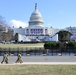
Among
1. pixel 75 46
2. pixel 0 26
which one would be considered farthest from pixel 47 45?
pixel 0 26

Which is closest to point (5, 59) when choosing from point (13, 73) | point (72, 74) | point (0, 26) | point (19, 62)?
point (19, 62)

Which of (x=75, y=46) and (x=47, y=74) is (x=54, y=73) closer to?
(x=47, y=74)

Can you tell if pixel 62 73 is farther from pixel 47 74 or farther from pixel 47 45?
pixel 47 45

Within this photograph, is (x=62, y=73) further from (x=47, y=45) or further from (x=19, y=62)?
(x=47, y=45)

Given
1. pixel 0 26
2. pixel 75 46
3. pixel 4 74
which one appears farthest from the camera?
pixel 0 26

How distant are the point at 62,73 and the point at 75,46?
41.4 m

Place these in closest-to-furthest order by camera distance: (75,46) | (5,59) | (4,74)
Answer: (4,74) < (5,59) < (75,46)

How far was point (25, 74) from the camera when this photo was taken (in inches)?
663

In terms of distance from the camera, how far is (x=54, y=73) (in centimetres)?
1731

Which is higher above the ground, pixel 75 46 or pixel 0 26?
pixel 0 26

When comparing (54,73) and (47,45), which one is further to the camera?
(47,45)

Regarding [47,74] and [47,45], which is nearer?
[47,74]

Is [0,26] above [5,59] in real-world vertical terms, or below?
above

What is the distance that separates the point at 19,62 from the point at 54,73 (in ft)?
28.6
